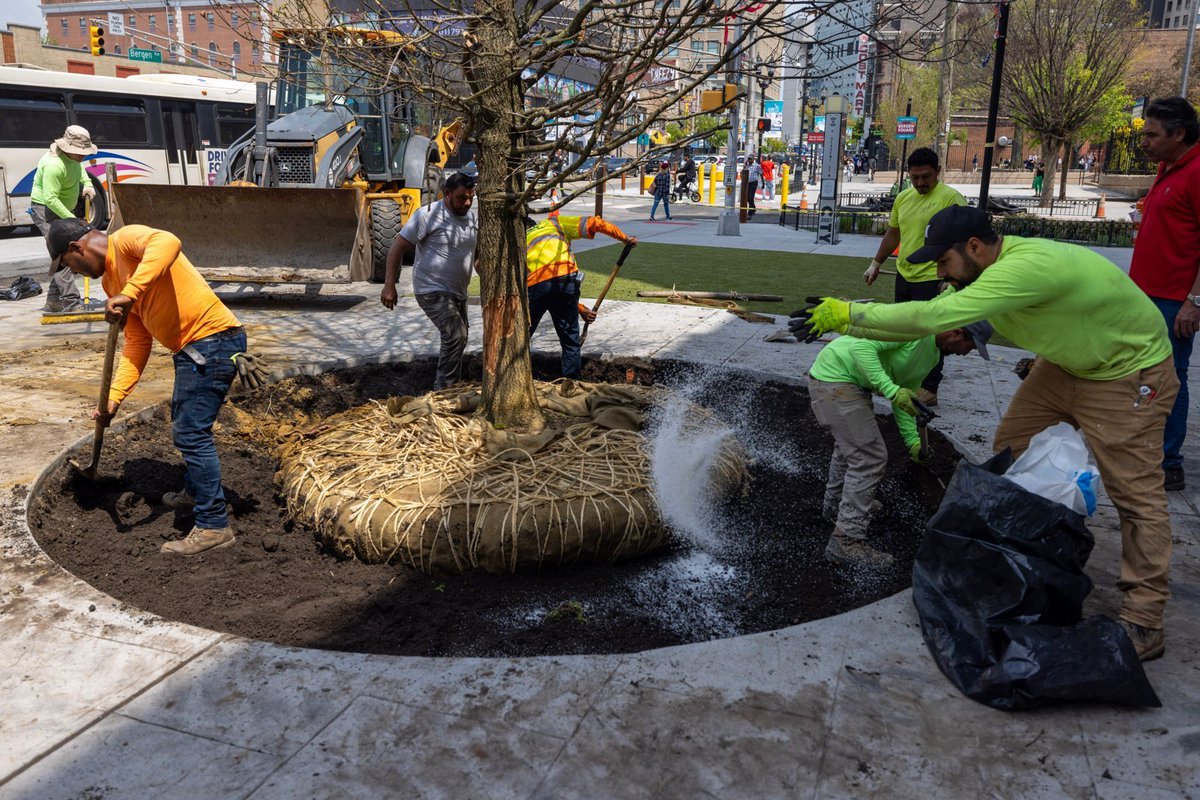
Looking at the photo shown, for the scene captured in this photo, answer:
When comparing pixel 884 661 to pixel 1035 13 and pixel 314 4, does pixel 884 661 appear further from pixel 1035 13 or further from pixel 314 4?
pixel 1035 13

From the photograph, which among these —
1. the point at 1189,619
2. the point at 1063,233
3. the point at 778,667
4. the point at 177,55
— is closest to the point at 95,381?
the point at 177,55

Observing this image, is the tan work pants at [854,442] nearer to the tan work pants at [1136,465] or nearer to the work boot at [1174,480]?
the tan work pants at [1136,465]

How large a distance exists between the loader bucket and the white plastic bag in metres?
8.18

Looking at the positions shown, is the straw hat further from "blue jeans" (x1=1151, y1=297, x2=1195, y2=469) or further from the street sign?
"blue jeans" (x1=1151, y1=297, x2=1195, y2=469)

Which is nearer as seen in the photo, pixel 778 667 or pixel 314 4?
pixel 778 667

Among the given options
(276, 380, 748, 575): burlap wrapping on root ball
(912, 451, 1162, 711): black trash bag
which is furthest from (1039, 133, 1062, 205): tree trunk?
(912, 451, 1162, 711): black trash bag

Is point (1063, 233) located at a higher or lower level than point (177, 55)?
lower

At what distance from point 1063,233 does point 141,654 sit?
63.1ft

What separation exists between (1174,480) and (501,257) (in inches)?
147

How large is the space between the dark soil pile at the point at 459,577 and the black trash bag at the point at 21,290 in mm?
6154

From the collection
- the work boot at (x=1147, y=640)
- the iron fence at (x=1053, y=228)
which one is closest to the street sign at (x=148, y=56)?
the work boot at (x=1147, y=640)

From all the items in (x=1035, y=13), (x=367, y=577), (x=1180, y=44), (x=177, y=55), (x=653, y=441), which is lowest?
(x=367, y=577)

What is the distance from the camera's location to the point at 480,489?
421 cm

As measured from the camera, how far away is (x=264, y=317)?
9.19m
